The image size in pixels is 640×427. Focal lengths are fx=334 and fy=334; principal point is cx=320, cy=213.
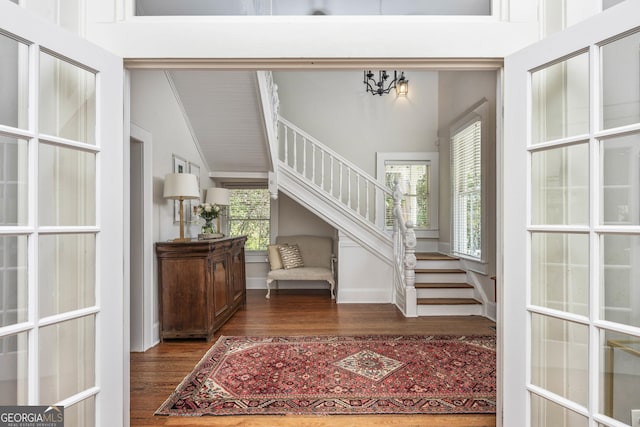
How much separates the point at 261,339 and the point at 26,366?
2.48 metres

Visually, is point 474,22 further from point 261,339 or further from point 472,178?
point 472,178

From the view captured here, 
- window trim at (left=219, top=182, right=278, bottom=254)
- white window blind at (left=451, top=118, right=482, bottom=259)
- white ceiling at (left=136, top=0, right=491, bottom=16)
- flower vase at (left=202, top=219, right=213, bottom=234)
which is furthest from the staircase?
white ceiling at (left=136, top=0, right=491, bottom=16)

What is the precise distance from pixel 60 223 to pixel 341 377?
2192mm

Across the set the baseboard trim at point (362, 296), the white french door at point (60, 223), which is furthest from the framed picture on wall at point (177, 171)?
the white french door at point (60, 223)

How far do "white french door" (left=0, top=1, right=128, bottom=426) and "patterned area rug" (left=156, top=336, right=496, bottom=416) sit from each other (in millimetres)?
942

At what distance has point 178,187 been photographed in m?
3.58

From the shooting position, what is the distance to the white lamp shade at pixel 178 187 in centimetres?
358

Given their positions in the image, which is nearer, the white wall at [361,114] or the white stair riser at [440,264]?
the white stair riser at [440,264]

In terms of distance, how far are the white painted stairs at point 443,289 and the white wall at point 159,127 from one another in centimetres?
336

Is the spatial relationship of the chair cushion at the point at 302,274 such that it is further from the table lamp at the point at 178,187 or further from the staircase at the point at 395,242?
the table lamp at the point at 178,187

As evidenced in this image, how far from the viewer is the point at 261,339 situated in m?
3.56

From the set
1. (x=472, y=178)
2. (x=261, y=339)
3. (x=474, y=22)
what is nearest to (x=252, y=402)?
(x=261, y=339)

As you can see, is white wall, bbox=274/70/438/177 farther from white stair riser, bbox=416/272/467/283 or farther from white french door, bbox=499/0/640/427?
white french door, bbox=499/0/640/427

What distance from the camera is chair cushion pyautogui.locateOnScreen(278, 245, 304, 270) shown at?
226 inches
